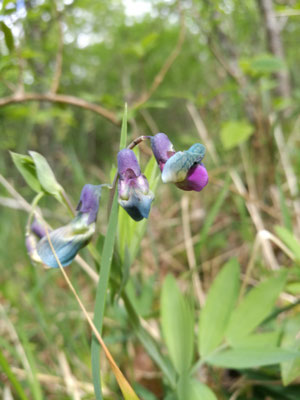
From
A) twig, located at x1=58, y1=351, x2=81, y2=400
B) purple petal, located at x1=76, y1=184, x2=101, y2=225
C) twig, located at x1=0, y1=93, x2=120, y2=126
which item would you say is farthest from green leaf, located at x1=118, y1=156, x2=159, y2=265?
twig, located at x1=0, y1=93, x2=120, y2=126

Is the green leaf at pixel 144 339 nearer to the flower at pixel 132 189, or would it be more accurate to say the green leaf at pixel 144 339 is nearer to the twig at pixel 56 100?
the flower at pixel 132 189

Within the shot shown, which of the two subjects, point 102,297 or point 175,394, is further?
point 175,394

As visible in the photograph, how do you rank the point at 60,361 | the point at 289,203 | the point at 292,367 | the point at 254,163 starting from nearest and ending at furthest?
the point at 292,367 → the point at 60,361 → the point at 289,203 → the point at 254,163

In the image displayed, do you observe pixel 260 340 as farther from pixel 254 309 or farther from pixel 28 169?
pixel 28 169

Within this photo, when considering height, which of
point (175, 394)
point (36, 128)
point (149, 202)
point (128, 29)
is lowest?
point (175, 394)

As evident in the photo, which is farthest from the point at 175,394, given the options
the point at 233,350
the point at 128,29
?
the point at 128,29

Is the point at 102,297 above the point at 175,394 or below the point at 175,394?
above

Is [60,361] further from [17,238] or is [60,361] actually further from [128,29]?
[128,29]
